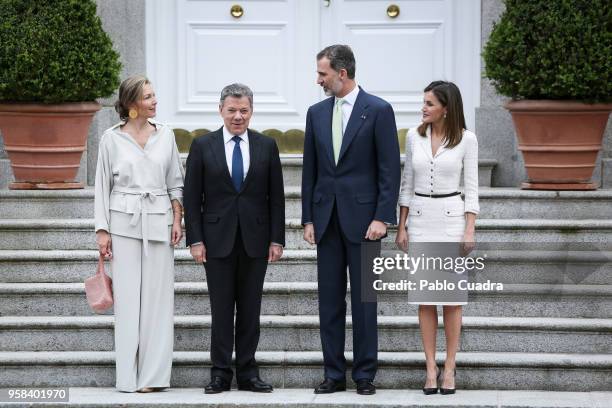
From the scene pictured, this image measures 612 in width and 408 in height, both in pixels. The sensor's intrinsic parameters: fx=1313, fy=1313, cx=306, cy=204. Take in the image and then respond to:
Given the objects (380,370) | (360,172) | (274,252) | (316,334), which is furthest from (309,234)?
(380,370)

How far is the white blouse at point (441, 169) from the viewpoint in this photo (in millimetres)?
6746

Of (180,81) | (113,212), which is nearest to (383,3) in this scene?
(180,81)

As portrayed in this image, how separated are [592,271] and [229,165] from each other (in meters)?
2.29

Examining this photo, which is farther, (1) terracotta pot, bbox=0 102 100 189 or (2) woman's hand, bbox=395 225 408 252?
(1) terracotta pot, bbox=0 102 100 189

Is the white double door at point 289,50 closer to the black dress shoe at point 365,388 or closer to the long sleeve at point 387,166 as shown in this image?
the long sleeve at point 387,166

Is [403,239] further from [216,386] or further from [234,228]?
[216,386]

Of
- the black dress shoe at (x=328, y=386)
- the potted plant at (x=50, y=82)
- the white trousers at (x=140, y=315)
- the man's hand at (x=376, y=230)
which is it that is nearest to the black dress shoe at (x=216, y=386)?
the white trousers at (x=140, y=315)

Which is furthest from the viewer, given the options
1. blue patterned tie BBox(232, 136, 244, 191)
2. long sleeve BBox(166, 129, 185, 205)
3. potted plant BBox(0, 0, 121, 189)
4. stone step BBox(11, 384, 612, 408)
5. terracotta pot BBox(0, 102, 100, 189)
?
terracotta pot BBox(0, 102, 100, 189)

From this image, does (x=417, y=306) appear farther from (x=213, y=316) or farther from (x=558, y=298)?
(x=213, y=316)

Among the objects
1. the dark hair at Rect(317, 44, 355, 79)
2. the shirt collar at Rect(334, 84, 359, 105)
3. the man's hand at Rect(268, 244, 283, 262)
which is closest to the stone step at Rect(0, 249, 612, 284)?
the man's hand at Rect(268, 244, 283, 262)

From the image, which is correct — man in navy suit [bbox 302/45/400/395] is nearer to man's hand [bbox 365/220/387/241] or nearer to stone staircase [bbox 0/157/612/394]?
man's hand [bbox 365/220/387/241]

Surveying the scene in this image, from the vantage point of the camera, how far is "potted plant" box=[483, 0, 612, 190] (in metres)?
8.00

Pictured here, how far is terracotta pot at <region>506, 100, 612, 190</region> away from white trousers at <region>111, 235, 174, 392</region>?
2.63 meters

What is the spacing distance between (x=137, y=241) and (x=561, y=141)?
2900mm
